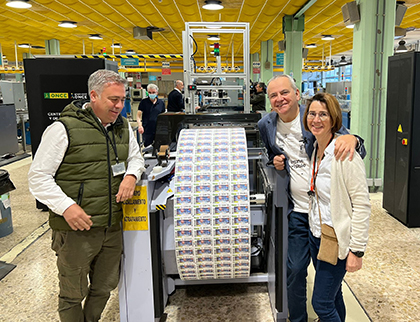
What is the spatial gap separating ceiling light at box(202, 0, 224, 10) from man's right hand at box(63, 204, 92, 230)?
654 cm

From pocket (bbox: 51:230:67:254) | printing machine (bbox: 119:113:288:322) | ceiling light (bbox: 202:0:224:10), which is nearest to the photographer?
pocket (bbox: 51:230:67:254)

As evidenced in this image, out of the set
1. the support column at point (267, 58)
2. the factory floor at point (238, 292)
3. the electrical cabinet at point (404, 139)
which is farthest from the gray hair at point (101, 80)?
the support column at point (267, 58)

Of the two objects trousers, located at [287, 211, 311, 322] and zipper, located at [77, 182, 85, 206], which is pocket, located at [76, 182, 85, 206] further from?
trousers, located at [287, 211, 311, 322]

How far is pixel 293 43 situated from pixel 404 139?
603 centimetres

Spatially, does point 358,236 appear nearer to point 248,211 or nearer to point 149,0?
point 248,211

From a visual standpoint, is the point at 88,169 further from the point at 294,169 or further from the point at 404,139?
the point at 404,139

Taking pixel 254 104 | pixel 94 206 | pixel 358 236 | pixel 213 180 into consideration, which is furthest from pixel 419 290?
Result: pixel 254 104

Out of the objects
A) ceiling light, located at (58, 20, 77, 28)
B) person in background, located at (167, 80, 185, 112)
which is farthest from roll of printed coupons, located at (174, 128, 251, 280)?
ceiling light, located at (58, 20, 77, 28)

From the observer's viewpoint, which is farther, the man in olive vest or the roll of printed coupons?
the roll of printed coupons

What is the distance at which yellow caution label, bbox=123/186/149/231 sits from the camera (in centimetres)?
217

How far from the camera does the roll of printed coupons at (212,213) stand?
Result: 87.4 inches

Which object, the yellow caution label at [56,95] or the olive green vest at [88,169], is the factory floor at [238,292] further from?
the yellow caution label at [56,95]

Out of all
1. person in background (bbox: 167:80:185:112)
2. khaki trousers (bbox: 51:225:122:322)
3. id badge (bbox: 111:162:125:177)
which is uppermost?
person in background (bbox: 167:80:185:112)

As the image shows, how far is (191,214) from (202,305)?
856mm
